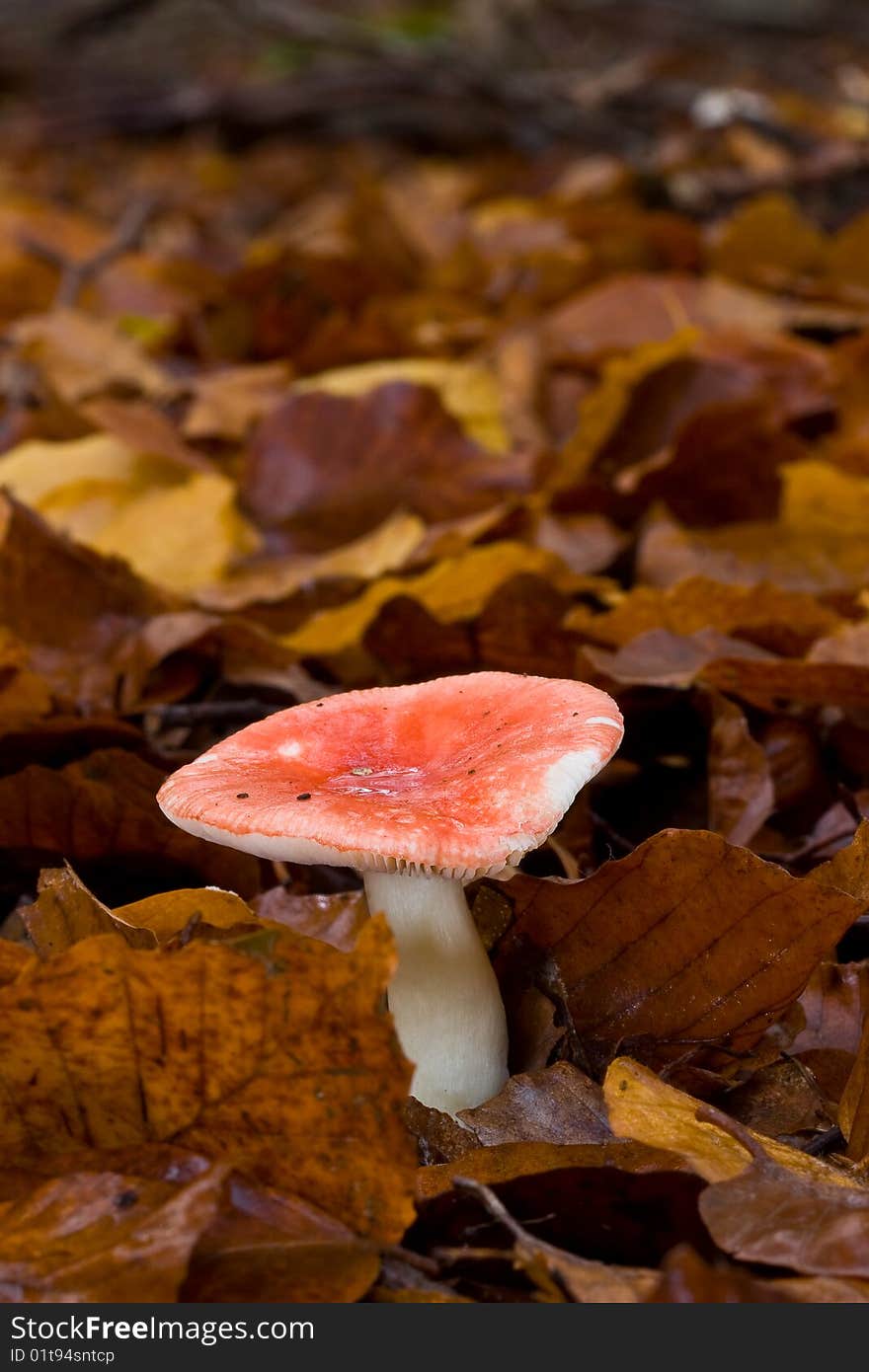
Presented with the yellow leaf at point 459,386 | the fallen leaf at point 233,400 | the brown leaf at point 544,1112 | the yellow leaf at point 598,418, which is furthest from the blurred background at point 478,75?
the brown leaf at point 544,1112

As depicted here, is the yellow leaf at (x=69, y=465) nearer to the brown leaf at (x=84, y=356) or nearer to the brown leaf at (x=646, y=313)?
the brown leaf at (x=84, y=356)

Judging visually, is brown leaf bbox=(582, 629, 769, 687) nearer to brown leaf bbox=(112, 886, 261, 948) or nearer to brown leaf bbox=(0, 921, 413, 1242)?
brown leaf bbox=(112, 886, 261, 948)

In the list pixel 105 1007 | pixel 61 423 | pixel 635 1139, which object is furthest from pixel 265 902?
pixel 61 423

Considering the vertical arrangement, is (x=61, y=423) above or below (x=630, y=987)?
below

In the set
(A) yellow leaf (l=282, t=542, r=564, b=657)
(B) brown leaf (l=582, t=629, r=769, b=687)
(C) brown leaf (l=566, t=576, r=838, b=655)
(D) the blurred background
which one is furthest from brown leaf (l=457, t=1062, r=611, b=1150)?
(D) the blurred background

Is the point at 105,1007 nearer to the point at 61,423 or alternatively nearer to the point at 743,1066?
the point at 743,1066

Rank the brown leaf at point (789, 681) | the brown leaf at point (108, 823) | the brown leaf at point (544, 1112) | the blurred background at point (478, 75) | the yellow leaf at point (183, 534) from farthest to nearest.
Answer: the blurred background at point (478, 75), the yellow leaf at point (183, 534), the brown leaf at point (789, 681), the brown leaf at point (108, 823), the brown leaf at point (544, 1112)
